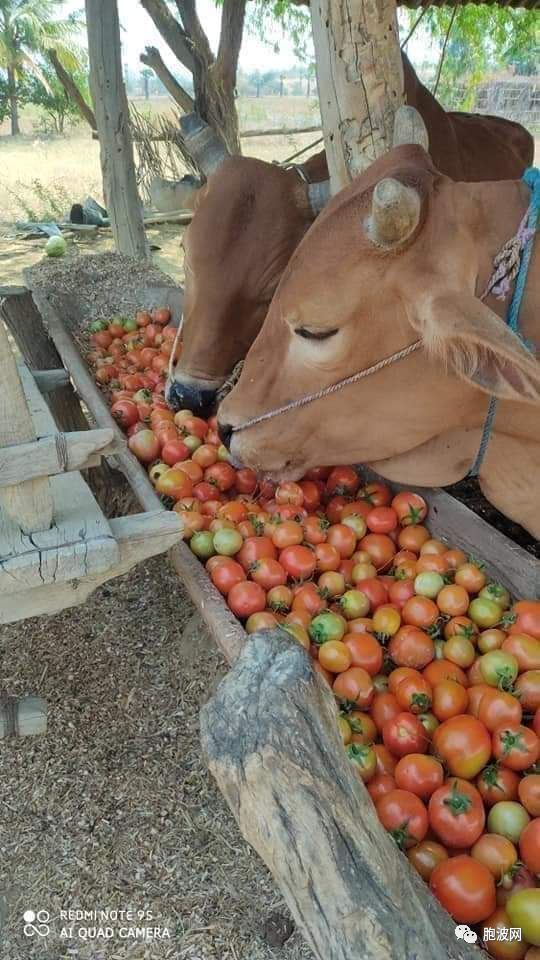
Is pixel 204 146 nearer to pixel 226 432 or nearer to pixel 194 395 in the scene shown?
pixel 194 395

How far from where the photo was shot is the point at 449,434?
252cm

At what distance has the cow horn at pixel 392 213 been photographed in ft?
6.32

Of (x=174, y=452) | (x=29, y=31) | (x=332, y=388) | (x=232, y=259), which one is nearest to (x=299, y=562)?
(x=332, y=388)

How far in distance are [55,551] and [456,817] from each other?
3.89 feet

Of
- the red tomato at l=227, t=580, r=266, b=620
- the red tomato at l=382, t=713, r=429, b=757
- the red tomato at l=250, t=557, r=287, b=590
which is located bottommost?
the red tomato at l=382, t=713, r=429, b=757

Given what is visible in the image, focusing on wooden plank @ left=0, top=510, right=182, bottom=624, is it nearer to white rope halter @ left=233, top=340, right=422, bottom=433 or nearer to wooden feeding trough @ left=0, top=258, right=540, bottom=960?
white rope halter @ left=233, top=340, right=422, bottom=433

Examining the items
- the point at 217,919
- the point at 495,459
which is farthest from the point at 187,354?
the point at 217,919

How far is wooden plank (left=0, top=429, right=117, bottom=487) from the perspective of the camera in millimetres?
1852

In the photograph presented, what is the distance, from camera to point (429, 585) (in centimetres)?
250

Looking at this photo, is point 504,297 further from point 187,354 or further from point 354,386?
point 187,354

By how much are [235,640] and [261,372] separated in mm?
903

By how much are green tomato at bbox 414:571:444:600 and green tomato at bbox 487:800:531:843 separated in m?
0.78

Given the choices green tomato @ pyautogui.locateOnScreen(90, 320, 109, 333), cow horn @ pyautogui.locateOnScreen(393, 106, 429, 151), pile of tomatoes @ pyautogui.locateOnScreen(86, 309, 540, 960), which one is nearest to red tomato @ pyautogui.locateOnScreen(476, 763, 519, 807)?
pile of tomatoes @ pyautogui.locateOnScreen(86, 309, 540, 960)

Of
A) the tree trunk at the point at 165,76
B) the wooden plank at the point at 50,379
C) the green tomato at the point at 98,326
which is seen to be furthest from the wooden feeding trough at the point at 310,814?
the tree trunk at the point at 165,76
